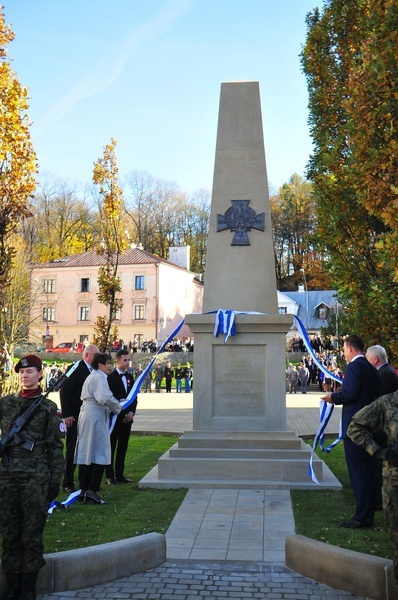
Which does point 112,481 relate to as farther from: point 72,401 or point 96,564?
point 96,564

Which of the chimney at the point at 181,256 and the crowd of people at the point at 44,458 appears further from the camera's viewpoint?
the chimney at the point at 181,256

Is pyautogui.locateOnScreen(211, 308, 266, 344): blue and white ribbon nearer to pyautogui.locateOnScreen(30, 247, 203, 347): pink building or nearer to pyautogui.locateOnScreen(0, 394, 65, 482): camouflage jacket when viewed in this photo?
pyautogui.locateOnScreen(0, 394, 65, 482): camouflage jacket

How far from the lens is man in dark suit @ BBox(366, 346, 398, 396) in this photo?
27.8 feet

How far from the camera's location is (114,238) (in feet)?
92.1

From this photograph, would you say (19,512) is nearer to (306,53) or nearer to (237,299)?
(237,299)

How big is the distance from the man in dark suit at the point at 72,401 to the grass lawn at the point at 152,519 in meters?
0.57

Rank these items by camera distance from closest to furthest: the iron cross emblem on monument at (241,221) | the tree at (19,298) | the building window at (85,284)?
the iron cross emblem on monument at (241,221) < the tree at (19,298) < the building window at (85,284)

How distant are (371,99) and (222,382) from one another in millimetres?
5610

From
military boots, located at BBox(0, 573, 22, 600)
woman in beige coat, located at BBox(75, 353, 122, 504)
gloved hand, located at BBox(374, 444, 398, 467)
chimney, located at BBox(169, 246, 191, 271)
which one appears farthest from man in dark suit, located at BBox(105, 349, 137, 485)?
chimney, located at BBox(169, 246, 191, 271)

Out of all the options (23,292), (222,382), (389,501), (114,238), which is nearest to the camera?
(389,501)

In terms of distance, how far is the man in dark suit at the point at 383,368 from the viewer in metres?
8.46

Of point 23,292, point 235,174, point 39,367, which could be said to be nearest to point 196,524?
point 39,367

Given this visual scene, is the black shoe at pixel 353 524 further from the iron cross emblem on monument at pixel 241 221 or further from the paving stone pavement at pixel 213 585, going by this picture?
the iron cross emblem on monument at pixel 241 221

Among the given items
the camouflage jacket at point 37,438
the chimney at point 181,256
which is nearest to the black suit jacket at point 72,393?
the camouflage jacket at point 37,438
